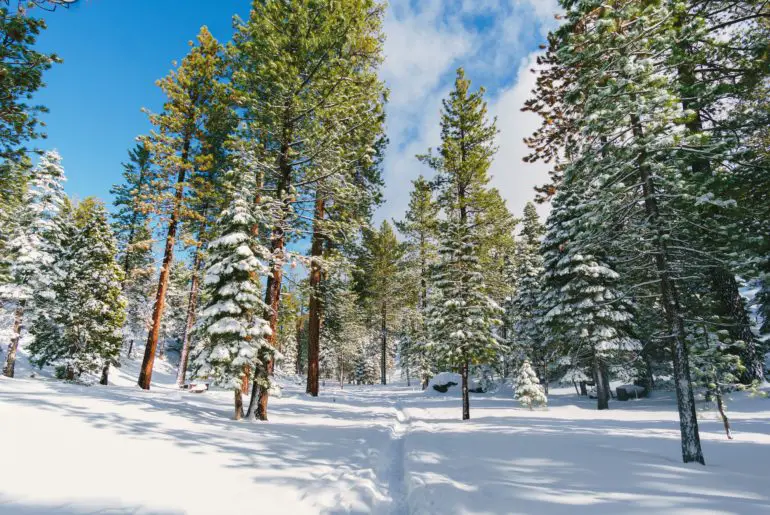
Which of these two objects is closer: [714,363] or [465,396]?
[714,363]

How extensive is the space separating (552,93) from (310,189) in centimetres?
861

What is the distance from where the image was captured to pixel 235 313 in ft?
34.6

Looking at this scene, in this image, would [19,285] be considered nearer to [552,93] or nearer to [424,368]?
[552,93]

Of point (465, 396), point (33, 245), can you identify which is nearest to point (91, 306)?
point (33, 245)

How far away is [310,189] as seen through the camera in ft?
41.9

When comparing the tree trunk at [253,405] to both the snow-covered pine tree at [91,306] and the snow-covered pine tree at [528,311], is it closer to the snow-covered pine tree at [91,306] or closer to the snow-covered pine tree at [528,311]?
the snow-covered pine tree at [91,306]

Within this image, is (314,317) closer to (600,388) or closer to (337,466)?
(337,466)

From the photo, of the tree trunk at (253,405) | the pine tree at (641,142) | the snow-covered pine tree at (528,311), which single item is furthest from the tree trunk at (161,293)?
the snow-covered pine tree at (528,311)

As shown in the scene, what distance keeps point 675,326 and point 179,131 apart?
2005 cm

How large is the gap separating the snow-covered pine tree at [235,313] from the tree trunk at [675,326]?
10.3 metres

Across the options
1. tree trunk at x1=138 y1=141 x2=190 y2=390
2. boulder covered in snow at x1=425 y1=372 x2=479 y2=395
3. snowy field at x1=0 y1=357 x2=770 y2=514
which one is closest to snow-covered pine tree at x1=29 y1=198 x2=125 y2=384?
tree trunk at x1=138 y1=141 x2=190 y2=390

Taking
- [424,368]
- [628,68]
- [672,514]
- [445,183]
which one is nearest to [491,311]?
[445,183]

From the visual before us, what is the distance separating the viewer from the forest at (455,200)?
7480mm

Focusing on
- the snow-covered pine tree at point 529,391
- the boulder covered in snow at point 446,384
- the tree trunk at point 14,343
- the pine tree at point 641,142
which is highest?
the pine tree at point 641,142
